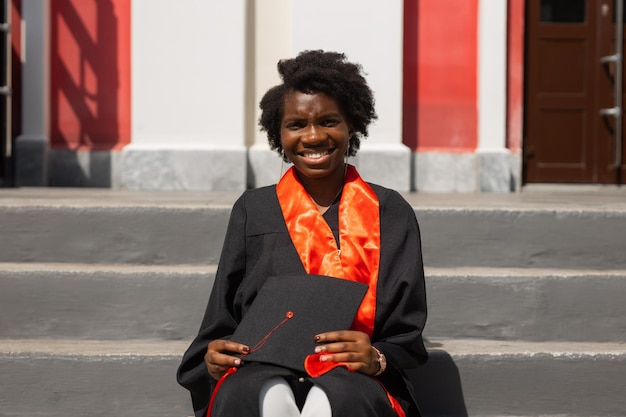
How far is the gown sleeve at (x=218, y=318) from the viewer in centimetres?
287

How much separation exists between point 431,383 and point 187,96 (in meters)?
3.44

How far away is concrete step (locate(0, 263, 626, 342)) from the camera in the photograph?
12.4 feet

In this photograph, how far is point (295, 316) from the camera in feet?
8.70

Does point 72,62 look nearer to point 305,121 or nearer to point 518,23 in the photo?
point 518,23

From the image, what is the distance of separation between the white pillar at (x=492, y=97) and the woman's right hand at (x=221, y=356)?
13.9 ft

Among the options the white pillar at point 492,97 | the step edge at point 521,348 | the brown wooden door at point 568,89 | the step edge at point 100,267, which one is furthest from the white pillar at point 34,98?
the step edge at point 521,348

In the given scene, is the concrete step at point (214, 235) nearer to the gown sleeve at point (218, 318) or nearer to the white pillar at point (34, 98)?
the gown sleeve at point (218, 318)

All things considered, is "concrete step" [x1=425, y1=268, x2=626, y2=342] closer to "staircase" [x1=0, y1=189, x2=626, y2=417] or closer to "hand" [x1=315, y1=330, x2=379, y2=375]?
"staircase" [x1=0, y1=189, x2=626, y2=417]

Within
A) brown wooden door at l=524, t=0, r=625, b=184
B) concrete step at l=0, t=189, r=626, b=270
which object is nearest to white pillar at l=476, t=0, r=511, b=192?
brown wooden door at l=524, t=0, r=625, b=184

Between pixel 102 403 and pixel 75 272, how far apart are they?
65 cm

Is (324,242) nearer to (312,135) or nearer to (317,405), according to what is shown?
(312,135)

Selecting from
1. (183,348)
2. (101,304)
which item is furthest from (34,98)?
(183,348)

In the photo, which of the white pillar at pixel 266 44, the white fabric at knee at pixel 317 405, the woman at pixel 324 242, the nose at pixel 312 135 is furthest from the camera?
the white pillar at pixel 266 44

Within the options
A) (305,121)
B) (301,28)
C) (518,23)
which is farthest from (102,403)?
(518,23)
